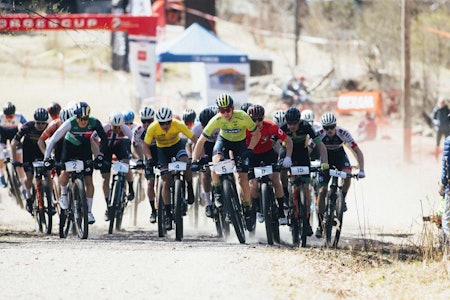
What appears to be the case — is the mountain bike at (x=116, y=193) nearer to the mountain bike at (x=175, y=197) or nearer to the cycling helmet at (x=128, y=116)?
the mountain bike at (x=175, y=197)

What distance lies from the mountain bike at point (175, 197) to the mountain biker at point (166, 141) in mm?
62

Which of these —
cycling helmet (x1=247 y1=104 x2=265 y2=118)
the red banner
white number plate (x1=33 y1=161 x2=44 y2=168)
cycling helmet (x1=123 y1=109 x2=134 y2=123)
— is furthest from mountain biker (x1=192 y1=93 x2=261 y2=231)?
the red banner

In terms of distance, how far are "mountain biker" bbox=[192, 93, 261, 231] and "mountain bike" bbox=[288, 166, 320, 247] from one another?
0.64m

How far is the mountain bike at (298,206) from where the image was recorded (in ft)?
45.8

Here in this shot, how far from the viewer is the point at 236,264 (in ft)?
37.8

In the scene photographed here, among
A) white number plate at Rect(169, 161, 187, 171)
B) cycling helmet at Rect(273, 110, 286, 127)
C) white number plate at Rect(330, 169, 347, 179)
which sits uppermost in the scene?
cycling helmet at Rect(273, 110, 286, 127)

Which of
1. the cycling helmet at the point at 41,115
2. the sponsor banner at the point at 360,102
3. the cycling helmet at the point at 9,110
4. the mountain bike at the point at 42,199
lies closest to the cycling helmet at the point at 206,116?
the mountain bike at the point at 42,199

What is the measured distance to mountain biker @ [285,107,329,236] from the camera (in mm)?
14188

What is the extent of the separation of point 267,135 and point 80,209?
9.84 feet

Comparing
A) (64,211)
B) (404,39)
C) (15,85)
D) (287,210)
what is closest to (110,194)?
(64,211)

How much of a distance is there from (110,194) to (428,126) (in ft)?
68.5

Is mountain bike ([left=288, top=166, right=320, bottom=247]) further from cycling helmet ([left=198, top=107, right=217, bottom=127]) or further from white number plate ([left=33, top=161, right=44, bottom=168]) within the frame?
white number plate ([left=33, top=161, right=44, bottom=168])

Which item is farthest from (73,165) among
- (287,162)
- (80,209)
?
(287,162)

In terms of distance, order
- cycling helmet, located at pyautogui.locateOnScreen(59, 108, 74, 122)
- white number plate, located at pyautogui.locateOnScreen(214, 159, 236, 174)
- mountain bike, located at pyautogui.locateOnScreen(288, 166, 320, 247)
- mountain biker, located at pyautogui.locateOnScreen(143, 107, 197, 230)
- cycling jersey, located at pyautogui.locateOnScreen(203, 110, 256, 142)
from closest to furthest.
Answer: white number plate, located at pyautogui.locateOnScreen(214, 159, 236, 174) → cycling jersey, located at pyautogui.locateOnScreen(203, 110, 256, 142) → mountain bike, located at pyautogui.locateOnScreen(288, 166, 320, 247) → mountain biker, located at pyautogui.locateOnScreen(143, 107, 197, 230) → cycling helmet, located at pyautogui.locateOnScreen(59, 108, 74, 122)
